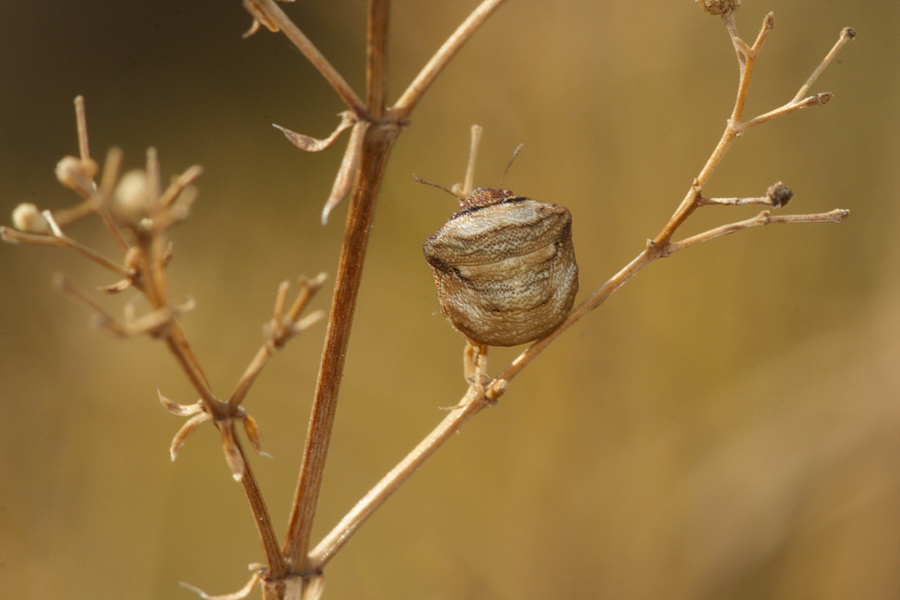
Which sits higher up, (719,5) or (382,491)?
(719,5)

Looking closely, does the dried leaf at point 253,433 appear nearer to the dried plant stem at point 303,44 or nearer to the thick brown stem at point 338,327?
the thick brown stem at point 338,327

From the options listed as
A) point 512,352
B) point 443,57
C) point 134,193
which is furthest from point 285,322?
point 512,352

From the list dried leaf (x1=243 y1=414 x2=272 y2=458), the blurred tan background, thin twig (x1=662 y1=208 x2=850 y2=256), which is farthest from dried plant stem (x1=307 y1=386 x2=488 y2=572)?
the blurred tan background

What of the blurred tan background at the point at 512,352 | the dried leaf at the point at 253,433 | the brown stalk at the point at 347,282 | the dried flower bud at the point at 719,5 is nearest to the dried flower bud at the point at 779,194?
the dried flower bud at the point at 719,5

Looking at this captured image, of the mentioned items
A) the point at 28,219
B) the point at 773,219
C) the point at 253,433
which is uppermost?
the point at 28,219

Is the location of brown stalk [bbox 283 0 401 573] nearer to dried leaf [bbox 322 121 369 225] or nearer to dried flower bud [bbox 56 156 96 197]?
dried leaf [bbox 322 121 369 225]

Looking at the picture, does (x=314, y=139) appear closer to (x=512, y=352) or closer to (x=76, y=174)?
(x=76, y=174)

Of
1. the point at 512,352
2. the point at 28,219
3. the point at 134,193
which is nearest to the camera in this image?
the point at 134,193

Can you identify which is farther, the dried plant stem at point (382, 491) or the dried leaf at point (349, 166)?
the dried plant stem at point (382, 491)
